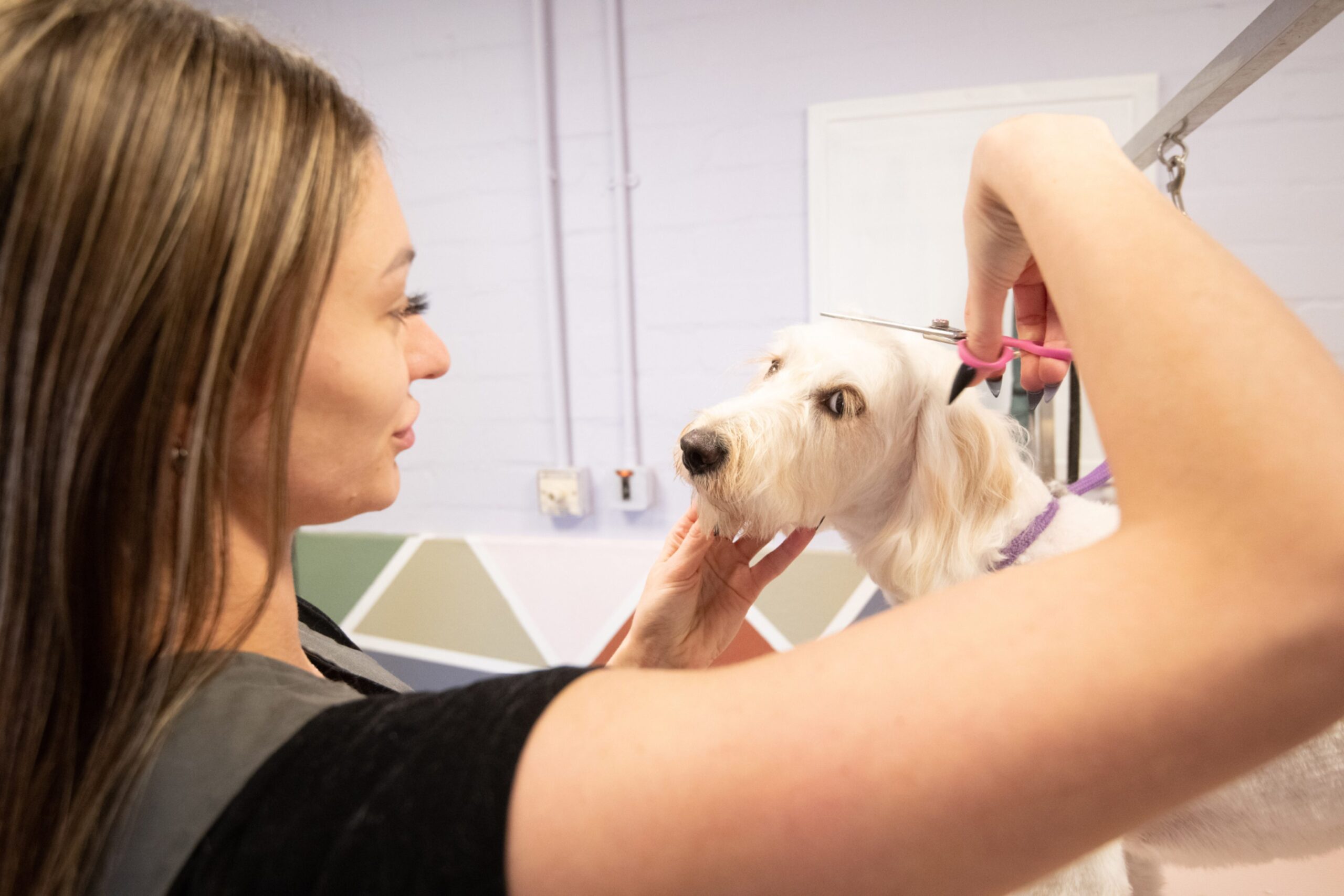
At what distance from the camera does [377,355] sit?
430 millimetres

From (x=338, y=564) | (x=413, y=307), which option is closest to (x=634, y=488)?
(x=338, y=564)

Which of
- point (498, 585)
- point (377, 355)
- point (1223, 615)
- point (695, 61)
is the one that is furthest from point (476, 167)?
point (1223, 615)

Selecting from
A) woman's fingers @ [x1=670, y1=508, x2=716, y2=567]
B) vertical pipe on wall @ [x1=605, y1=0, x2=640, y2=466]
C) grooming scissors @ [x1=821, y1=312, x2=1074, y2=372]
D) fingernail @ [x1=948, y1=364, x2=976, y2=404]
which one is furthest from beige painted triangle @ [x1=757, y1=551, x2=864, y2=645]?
fingernail @ [x1=948, y1=364, x2=976, y2=404]

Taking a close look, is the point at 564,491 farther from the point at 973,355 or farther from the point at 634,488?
the point at 973,355

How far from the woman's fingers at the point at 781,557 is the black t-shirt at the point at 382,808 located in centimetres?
48

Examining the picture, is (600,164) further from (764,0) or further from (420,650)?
(420,650)

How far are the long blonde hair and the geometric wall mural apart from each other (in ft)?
3.54

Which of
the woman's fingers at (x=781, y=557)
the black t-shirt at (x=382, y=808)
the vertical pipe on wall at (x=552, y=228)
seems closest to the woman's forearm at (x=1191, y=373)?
the black t-shirt at (x=382, y=808)

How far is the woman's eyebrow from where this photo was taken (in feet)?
1.43

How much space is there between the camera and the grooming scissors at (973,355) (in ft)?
1.56

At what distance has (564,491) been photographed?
1447mm

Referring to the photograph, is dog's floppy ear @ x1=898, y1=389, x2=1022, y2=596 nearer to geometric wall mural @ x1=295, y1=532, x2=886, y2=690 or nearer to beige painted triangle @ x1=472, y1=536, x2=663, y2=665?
geometric wall mural @ x1=295, y1=532, x2=886, y2=690

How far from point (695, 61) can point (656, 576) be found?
100 centimetres

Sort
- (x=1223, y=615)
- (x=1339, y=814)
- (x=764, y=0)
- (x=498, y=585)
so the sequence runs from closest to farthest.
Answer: (x=1223, y=615) → (x=1339, y=814) → (x=764, y=0) → (x=498, y=585)
